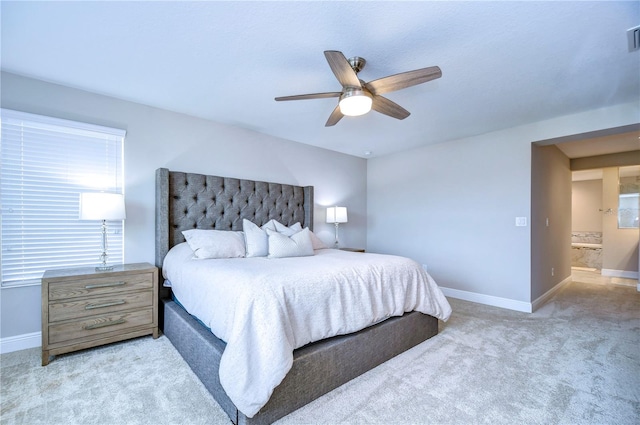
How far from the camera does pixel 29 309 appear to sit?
2.46 meters

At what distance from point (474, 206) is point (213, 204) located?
3.60 meters

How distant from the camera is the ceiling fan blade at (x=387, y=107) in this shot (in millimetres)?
2227

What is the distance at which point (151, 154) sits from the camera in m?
3.05

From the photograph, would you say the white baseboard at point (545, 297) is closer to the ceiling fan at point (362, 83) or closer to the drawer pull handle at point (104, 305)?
the ceiling fan at point (362, 83)

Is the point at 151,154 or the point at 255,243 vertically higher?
the point at 151,154

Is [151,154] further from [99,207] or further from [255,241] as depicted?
[255,241]

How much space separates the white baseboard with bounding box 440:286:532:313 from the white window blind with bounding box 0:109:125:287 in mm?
4357

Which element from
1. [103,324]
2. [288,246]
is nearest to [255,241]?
[288,246]

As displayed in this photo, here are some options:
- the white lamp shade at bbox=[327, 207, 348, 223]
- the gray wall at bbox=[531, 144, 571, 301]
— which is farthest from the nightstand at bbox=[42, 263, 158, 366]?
the gray wall at bbox=[531, 144, 571, 301]

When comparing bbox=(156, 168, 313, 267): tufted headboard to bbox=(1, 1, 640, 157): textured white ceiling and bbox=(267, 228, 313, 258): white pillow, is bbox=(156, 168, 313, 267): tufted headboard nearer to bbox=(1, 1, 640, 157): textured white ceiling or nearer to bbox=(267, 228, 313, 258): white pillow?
bbox=(267, 228, 313, 258): white pillow

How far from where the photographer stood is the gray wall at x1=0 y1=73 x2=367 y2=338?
2449 millimetres

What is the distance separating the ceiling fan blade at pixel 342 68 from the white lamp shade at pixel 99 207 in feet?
7.20

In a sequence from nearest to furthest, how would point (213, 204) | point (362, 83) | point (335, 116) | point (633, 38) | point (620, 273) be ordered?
point (633, 38) → point (362, 83) → point (335, 116) → point (213, 204) → point (620, 273)

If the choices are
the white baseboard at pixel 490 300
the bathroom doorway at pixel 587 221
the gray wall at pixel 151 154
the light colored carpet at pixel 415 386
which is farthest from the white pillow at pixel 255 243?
the bathroom doorway at pixel 587 221
